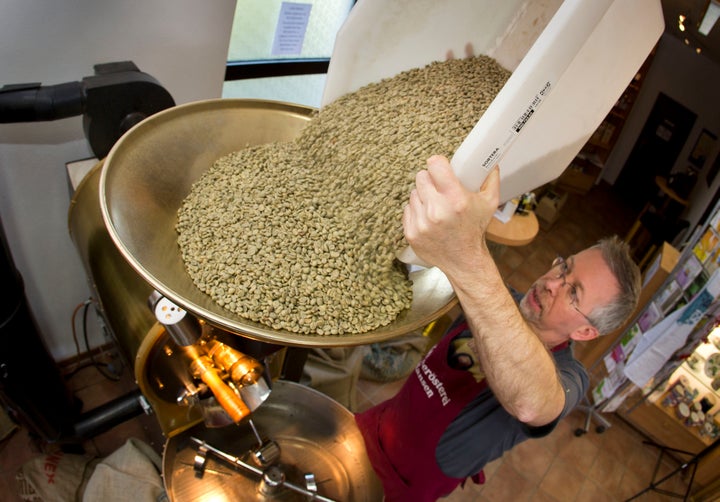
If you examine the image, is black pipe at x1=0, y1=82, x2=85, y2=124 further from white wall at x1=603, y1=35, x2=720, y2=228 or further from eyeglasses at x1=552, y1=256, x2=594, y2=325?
white wall at x1=603, y1=35, x2=720, y2=228

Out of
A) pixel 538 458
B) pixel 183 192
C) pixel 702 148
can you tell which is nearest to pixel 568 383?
pixel 183 192

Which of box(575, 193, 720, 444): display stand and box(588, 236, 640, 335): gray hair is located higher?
box(588, 236, 640, 335): gray hair

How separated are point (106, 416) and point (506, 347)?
1302 mm

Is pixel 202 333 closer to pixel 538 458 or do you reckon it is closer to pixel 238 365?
pixel 238 365

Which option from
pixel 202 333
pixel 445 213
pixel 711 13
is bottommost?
pixel 202 333

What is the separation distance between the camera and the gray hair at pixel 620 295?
Answer: 3.21 ft

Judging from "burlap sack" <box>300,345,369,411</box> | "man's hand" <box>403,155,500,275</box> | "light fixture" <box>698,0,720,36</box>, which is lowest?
"burlap sack" <box>300,345,369,411</box>

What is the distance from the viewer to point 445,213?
18.1 inches

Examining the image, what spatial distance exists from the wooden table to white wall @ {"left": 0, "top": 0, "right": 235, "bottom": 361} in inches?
62.2

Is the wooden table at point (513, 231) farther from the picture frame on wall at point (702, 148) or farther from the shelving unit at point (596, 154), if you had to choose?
the picture frame on wall at point (702, 148)

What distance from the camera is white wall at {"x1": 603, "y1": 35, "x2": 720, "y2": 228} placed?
11.6 ft

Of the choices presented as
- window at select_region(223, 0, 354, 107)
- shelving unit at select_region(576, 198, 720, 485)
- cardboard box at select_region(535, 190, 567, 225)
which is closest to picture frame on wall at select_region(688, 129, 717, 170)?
cardboard box at select_region(535, 190, 567, 225)

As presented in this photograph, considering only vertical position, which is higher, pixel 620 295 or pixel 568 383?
pixel 620 295

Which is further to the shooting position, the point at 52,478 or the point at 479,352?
the point at 52,478
